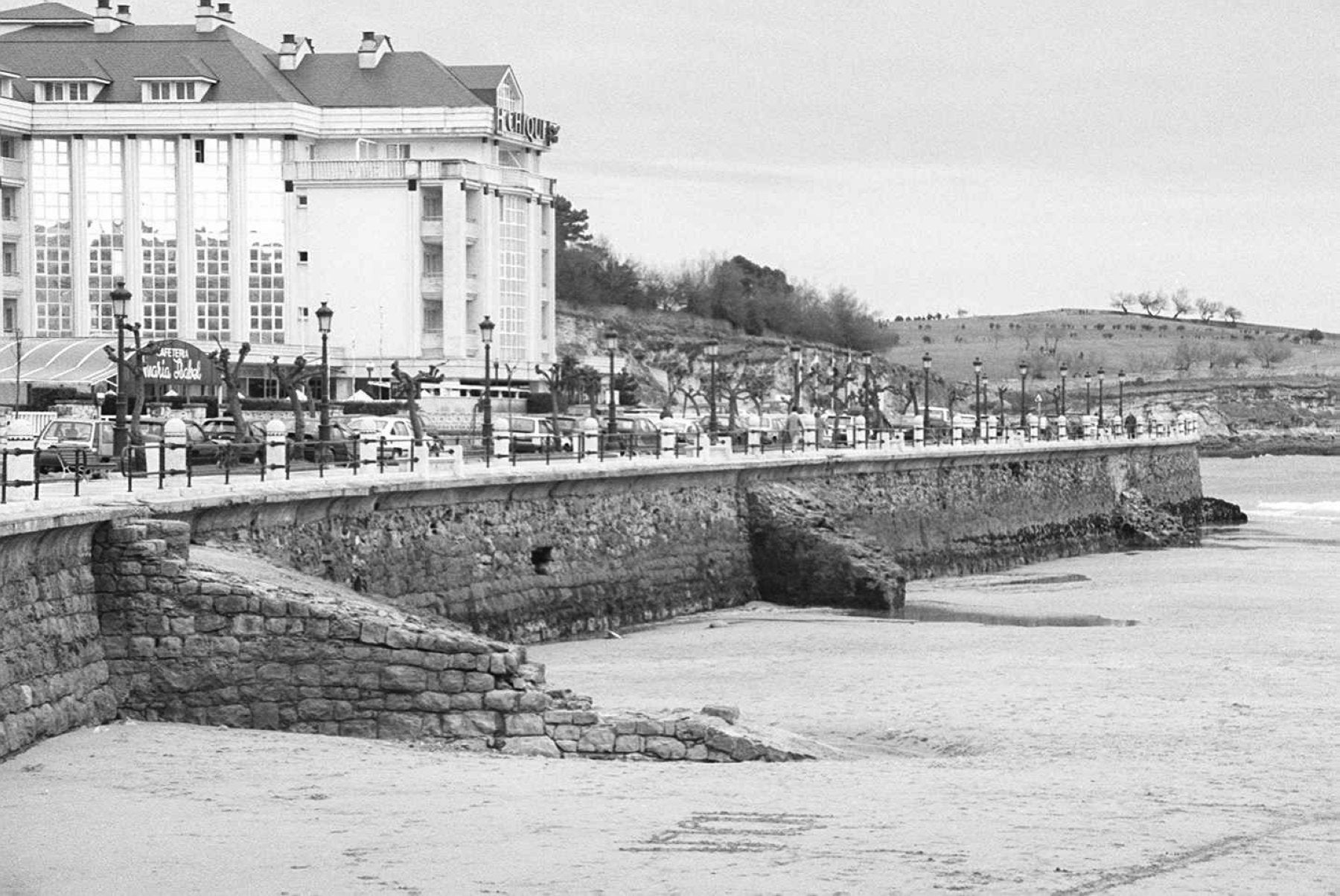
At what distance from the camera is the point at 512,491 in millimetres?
32438

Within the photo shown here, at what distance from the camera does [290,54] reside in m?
86.1

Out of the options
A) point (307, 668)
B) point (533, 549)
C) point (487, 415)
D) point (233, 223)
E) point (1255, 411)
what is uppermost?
point (233, 223)

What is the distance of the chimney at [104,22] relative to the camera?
85.8m

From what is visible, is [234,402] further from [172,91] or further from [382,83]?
[382,83]

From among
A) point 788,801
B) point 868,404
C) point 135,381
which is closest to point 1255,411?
point 868,404

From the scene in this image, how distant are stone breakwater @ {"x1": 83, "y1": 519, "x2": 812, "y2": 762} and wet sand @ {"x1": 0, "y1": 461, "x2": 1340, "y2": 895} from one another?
42 cm

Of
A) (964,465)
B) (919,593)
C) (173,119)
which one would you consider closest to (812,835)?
(919,593)

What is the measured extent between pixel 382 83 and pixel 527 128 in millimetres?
5426

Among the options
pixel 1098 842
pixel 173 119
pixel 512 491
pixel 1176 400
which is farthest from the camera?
pixel 1176 400

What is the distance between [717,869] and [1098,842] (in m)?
2.66

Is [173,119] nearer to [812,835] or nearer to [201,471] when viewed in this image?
[201,471]

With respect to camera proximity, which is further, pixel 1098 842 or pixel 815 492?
pixel 815 492

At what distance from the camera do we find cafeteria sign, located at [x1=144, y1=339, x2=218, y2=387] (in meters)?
64.2

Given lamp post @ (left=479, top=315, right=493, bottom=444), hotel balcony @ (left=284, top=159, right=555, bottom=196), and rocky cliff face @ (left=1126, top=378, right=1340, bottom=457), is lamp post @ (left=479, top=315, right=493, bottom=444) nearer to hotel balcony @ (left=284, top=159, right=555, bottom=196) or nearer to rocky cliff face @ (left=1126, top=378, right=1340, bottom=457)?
hotel balcony @ (left=284, top=159, right=555, bottom=196)
